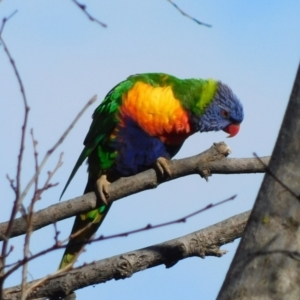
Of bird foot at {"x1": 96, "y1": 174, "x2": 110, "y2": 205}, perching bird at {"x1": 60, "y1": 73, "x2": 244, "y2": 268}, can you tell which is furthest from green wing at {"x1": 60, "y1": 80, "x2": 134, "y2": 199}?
bird foot at {"x1": 96, "y1": 174, "x2": 110, "y2": 205}

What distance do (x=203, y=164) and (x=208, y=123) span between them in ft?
6.45

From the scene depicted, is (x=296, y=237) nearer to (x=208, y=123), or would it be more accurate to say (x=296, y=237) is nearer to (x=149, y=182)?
(x=149, y=182)

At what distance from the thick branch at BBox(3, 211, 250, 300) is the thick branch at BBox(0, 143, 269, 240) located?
0.96ft

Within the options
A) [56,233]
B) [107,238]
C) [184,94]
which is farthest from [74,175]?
[107,238]

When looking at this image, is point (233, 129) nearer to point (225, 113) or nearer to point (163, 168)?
point (225, 113)

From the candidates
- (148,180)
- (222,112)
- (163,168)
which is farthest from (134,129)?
(148,180)

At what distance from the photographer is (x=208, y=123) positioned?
5.06m

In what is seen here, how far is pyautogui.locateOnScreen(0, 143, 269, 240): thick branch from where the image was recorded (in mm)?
3008

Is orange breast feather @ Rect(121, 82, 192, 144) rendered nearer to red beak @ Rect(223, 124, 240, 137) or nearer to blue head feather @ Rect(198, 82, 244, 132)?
blue head feather @ Rect(198, 82, 244, 132)

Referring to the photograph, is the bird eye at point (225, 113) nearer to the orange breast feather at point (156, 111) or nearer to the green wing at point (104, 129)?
the orange breast feather at point (156, 111)

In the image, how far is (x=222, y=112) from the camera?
5.16 m

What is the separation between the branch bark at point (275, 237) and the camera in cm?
167

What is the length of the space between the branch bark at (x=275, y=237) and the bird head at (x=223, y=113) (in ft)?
10.7

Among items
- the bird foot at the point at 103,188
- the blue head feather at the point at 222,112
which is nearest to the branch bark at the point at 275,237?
the bird foot at the point at 103,188
